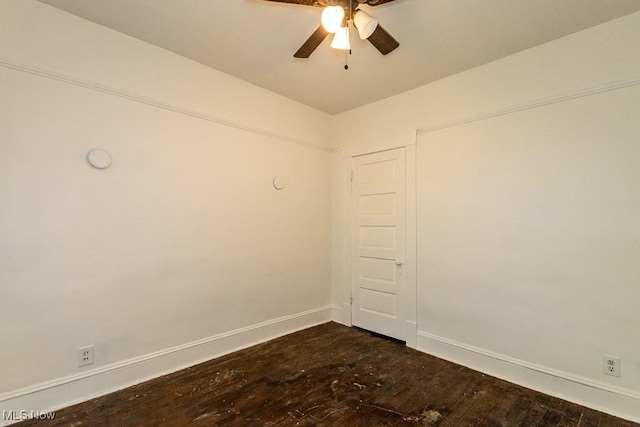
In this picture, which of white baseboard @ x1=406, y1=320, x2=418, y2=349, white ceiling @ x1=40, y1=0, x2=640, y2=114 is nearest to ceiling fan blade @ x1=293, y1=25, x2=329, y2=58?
white ceiling @ x1=40, y1=0, x2=640, y2=114

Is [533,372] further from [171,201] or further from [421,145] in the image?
[171,201]

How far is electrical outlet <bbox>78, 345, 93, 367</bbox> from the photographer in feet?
7.14

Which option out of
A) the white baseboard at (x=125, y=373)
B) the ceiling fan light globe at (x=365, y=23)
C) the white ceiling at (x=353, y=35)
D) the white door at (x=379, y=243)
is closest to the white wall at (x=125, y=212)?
the white baseboard at (x=125, y=373)

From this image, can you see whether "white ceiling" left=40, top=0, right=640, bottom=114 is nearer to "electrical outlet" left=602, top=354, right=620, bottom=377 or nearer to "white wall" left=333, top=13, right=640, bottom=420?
"white wall" left=333, top=13, right=640, bottom=420

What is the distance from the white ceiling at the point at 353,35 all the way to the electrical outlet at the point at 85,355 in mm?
2498

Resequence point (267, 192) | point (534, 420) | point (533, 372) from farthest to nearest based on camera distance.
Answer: point (267, 192) < point (533, 372) < point (534, 420)

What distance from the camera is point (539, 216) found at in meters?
2.48

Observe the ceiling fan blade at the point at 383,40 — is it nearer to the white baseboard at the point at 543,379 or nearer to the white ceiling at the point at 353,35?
the white ceiling at the point at 353,35

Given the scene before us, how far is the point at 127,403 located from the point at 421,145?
349cm

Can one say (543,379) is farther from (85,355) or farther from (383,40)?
(85,355)

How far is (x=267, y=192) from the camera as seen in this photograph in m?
3.41

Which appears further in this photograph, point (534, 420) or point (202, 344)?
point (202, 344)

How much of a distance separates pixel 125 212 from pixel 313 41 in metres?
1.99

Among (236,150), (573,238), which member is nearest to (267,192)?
(236,150)
